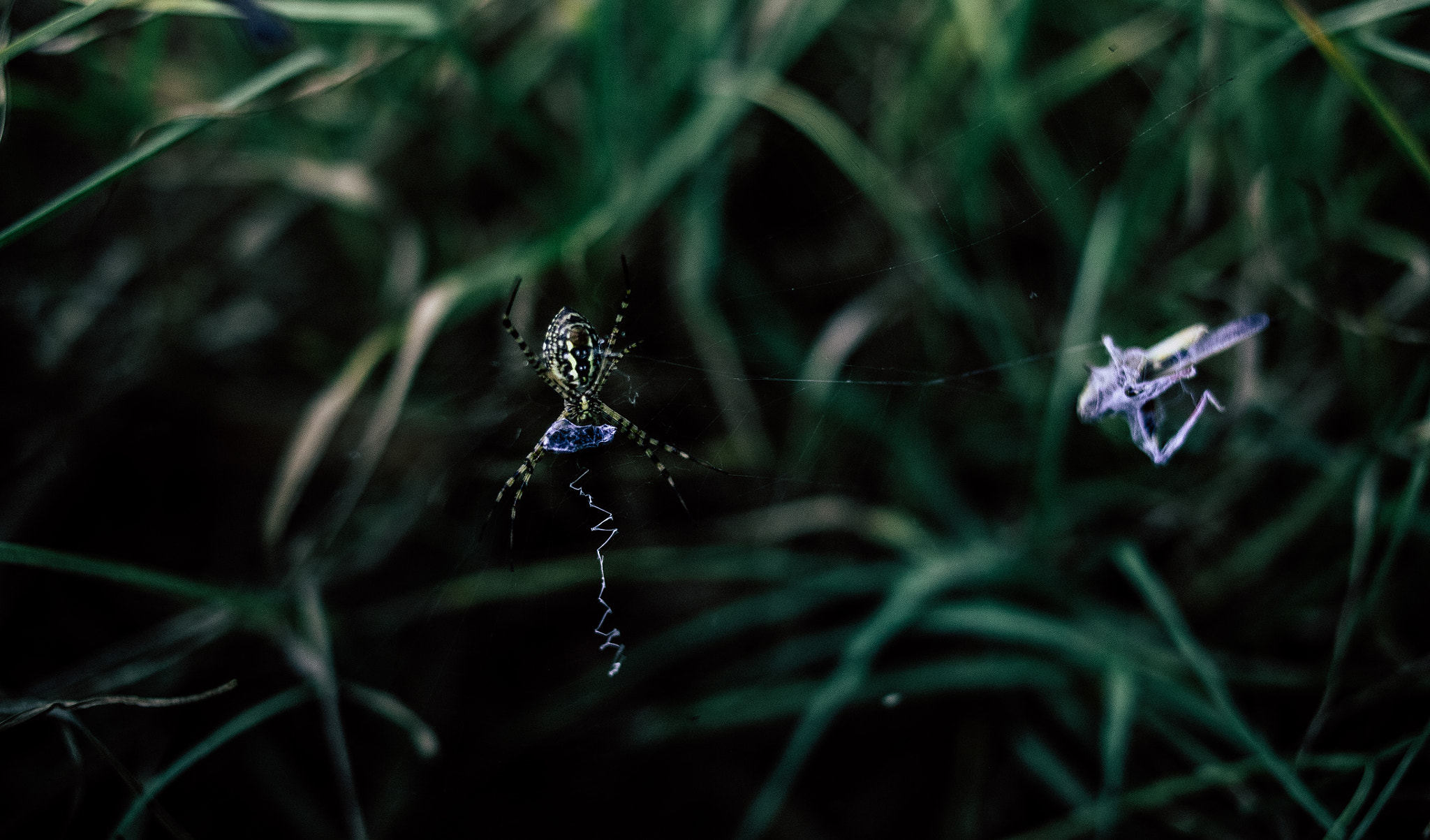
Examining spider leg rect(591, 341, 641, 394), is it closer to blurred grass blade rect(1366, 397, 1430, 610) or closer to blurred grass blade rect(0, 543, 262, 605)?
blurred grass blade rect(0, 543, 262, 605)

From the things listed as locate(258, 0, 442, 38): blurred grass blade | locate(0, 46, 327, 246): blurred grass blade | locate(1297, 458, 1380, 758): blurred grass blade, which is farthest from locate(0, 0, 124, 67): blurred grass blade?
locate(1297, 458, 1380, 758): blurred grass blade

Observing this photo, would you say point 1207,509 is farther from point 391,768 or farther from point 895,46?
point 391,768

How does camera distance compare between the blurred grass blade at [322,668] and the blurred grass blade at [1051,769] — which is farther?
the blurred grass blade at [1051,769]

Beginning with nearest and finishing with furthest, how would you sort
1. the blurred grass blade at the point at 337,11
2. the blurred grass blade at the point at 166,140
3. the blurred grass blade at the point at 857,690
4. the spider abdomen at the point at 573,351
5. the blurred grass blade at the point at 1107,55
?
1. the blurred grass blade at the point at 166,140
2. the blurred grass blade at the point at 337,11
3. the spider abdomen at the point at 573,351
4. the blurred grass blade at the point at 857,690
5. the blurred grass blade at the point at 1107,55

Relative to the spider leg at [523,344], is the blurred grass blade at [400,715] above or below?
below

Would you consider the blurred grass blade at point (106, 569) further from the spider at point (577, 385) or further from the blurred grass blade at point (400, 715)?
the spider at point (577, 385)

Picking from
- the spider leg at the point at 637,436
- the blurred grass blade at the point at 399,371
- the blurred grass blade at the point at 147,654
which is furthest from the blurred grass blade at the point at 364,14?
the blurred grass blade at the point at 147,654
